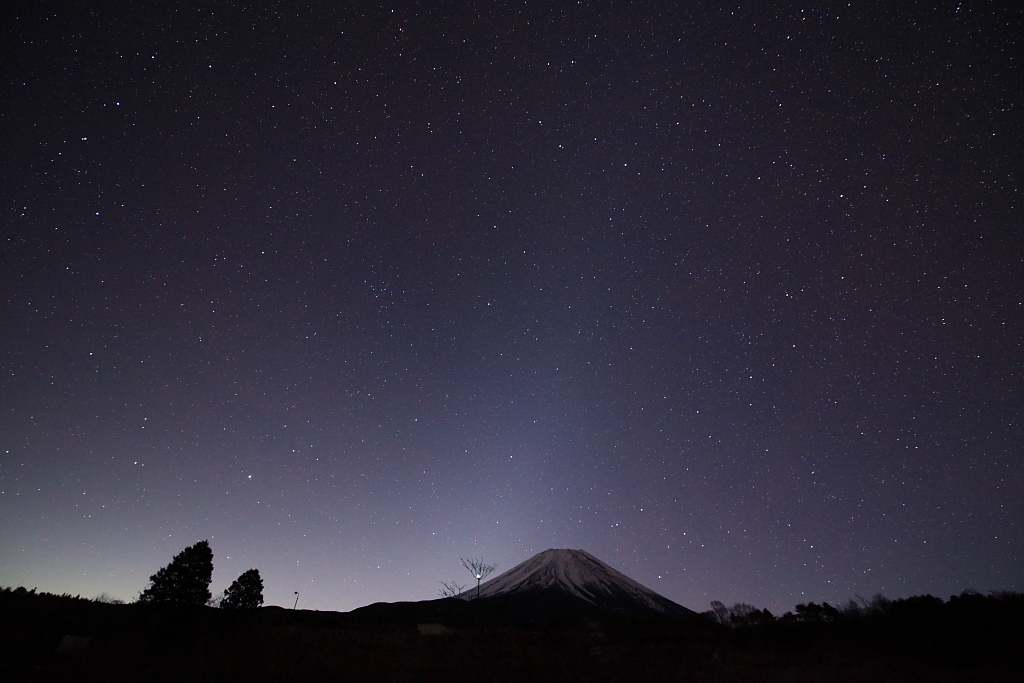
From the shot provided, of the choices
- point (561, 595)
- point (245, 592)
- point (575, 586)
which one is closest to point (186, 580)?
point (245, 592)

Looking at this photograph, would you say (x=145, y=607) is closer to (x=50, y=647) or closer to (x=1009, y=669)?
(x=50, y=647)

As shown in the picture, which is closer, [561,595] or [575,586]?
[561,595]

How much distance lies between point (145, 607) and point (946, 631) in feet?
137

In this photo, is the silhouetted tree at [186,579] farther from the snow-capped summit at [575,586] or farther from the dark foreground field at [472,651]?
the snow-capped summit at [575,586]

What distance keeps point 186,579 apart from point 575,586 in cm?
8456

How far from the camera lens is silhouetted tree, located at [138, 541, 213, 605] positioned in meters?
32.1

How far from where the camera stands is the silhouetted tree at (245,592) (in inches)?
1499

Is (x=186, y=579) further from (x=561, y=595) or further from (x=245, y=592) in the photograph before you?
(x=561, y=595)

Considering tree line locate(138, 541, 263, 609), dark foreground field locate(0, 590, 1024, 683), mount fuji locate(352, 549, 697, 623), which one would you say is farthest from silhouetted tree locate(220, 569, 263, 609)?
mount fuji locate(352, 549, 697, 623)

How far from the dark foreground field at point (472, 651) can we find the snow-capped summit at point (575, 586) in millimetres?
57277

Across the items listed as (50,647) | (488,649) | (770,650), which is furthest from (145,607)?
(770,650)

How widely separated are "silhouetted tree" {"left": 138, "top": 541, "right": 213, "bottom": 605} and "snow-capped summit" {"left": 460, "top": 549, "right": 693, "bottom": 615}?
56108 millimetres

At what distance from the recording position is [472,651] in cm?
2388

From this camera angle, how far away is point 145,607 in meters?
30.4
